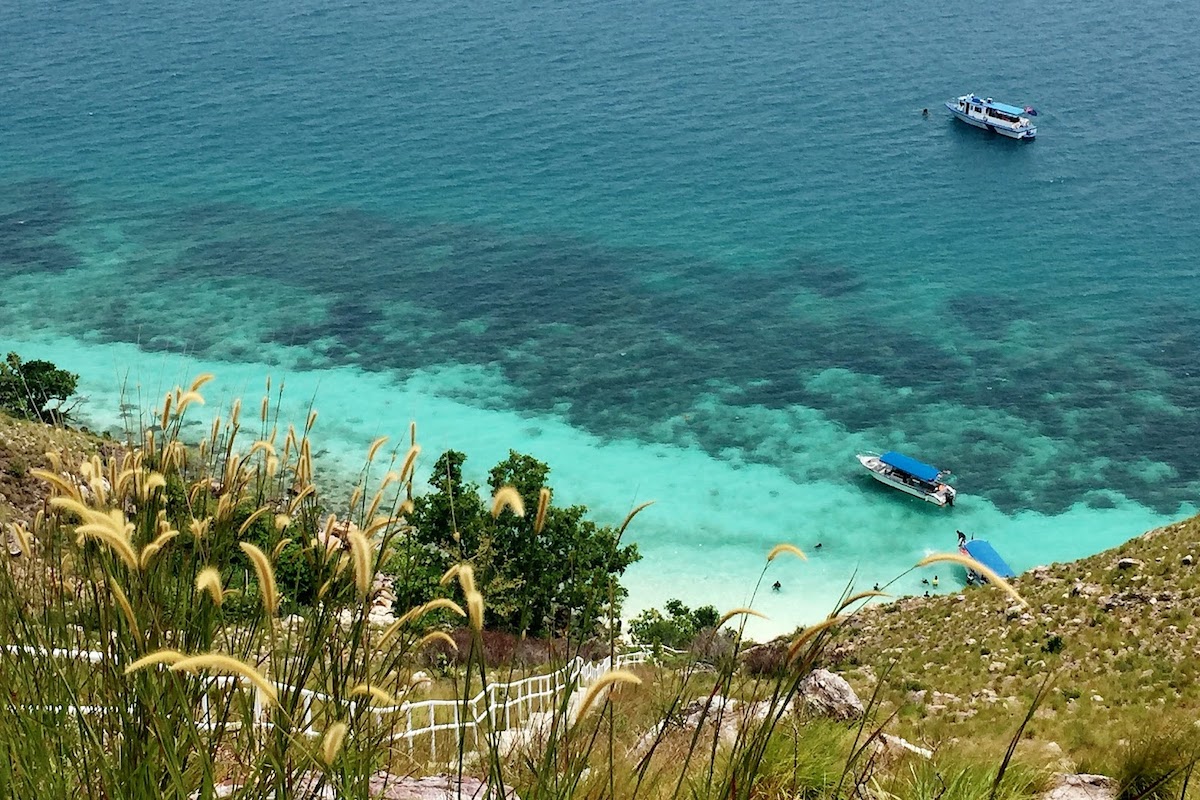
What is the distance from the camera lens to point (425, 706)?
44.0ft

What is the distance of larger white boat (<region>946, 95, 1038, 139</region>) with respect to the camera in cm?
8225

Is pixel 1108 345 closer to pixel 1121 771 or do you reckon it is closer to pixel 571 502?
pixel 571 502

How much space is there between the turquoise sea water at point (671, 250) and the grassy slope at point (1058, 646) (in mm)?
7908

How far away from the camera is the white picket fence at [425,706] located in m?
4.50

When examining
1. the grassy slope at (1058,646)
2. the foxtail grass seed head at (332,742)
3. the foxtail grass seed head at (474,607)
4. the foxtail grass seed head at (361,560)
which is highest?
the foxtail grass seed head at (361,560)

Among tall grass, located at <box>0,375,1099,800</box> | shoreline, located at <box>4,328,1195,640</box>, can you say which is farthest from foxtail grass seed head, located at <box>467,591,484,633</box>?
shoreline, located at <box>4,328,1195,640</box>

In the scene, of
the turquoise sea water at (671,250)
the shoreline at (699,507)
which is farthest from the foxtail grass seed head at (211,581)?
the shoreline at (699,507)

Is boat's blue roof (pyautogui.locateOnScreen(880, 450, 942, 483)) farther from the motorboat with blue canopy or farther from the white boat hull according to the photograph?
the white boat hull

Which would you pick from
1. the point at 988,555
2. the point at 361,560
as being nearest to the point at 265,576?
the point at 361,560

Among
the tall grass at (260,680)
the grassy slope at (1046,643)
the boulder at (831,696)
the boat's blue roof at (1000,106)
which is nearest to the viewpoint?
the tall grass at (260,680)

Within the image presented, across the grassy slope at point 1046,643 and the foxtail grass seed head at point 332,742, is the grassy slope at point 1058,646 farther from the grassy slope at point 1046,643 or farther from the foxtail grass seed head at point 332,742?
the foxtail grass seed head at point 332,742

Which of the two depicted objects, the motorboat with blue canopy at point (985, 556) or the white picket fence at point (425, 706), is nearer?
the white picket fence at point (425, 706)

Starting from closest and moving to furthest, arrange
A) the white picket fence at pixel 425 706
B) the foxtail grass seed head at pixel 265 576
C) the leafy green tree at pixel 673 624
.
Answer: the foxtail grass seed head at pixel 265 576 < the white picket fence at pixel 425 706 < the leafy green tree at pixel 673 624

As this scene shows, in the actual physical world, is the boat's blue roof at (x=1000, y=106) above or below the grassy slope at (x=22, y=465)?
above
